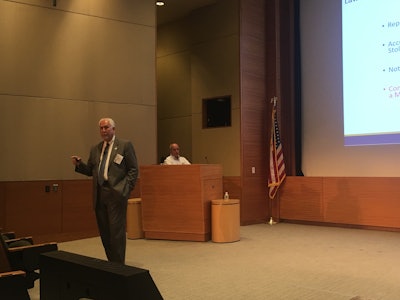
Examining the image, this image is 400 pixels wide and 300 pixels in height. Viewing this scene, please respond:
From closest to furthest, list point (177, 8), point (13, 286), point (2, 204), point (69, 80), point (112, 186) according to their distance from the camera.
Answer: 1. point (13, 286)
2. point (112, 186)
3. point (2, 204)
4. point (69, 80)
5. point (177, 8)

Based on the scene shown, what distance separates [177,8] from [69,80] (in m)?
3.33

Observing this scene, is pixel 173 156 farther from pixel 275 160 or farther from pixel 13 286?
pixel 13 286

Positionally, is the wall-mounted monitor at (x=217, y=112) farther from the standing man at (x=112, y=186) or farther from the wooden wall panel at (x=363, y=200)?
the standing man at (x=112, y=186)

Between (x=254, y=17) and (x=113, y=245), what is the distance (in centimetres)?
553

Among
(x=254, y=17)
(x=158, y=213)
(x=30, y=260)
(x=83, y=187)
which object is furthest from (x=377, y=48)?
(x=30, y=260)

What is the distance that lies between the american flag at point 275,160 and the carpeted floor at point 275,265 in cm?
120

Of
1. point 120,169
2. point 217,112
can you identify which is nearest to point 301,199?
point 217,112

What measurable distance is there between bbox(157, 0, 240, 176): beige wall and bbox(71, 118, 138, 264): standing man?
4.01 m

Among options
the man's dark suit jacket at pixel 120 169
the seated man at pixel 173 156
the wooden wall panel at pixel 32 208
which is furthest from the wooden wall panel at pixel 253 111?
the man's dark suit jacket at pixel 120 169

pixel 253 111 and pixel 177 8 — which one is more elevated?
pixel 177 8

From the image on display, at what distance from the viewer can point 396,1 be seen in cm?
681

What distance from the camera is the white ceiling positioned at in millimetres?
8547

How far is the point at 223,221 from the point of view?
19.9 feet

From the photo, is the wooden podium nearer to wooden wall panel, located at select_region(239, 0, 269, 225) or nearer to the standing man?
wooden wall panel, located at select_region(239, 0, 269, 225)
